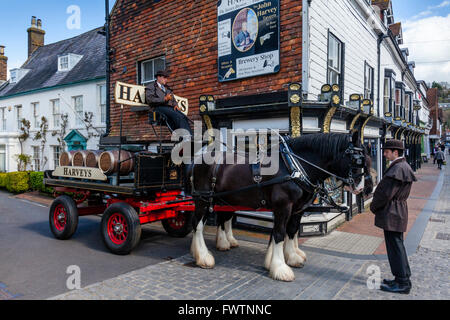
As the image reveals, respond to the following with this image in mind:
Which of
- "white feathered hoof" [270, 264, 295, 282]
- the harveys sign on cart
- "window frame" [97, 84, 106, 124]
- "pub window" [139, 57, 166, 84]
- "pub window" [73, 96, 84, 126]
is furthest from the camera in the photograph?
"pub window" [73, 96, 84, 126]

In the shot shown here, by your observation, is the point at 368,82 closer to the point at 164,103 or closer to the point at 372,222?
the point at 372,222

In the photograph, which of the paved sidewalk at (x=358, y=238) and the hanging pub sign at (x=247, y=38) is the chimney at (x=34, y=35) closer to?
the hanging pub sign at (x=247, y=38)

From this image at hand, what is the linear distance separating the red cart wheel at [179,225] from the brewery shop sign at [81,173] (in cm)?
188

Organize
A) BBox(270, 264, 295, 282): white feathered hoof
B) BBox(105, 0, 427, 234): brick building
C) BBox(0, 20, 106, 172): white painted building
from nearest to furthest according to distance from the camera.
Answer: BBox(270, 264, 295, 282): white feathered hoof → BBox(105, 0, 427, 234): brick building → BBox(0, 20, 106, 172): white painted building

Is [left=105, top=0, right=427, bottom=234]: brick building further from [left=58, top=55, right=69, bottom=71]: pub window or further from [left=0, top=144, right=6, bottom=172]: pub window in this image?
[left=0, top=144, right=6, bottom=172]: pub window

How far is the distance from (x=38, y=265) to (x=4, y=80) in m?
26.0

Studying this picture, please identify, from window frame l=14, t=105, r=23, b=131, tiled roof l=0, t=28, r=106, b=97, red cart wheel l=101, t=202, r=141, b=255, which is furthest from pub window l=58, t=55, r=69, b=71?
red cart wheel l=101, t=202, r=141, b=255

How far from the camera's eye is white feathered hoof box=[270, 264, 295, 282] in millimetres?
4539

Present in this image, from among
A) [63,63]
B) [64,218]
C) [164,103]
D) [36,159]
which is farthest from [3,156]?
[164,103]

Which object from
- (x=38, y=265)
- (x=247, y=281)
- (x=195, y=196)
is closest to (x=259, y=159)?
(x=195, y=196)

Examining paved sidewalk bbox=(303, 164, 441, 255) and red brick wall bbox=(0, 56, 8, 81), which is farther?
red brick wall bbox=(0, 56, 8, 81)

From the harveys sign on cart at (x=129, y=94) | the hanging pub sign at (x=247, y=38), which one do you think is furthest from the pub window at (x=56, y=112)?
the harveys sign on cart at (x=129, y=94)

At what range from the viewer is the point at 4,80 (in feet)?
83.1

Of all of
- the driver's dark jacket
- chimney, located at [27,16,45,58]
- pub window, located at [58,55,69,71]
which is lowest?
the driver's dark jacket
